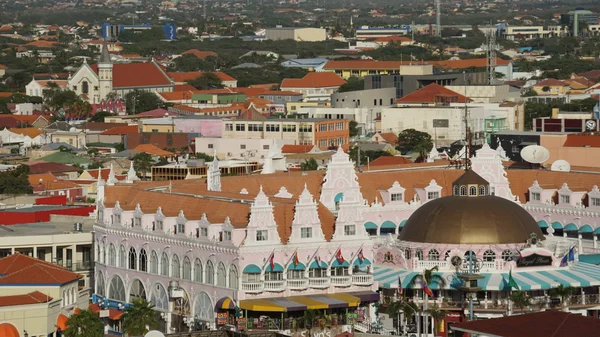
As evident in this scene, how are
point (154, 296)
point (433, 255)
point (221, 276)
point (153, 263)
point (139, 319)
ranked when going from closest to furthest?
point (139, 319)
point (221, 276)
point (433, 255)
point (154, 296)
point (153, 263)

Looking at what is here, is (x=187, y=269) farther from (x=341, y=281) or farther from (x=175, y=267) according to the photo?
(x=341, y=281)

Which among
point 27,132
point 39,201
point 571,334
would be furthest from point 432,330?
point 27,132

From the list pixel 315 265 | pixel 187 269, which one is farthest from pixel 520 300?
pixel 187 269

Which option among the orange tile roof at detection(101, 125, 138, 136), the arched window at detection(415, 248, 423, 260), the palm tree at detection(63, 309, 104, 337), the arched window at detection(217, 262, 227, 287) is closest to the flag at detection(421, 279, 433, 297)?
the arched window at detection(415, 248, 423, 260)

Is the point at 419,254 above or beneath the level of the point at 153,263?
above

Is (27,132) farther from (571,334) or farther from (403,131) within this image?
(571,334)

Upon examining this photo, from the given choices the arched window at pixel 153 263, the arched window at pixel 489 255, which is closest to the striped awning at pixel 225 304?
the arched window at pixel 153 263
